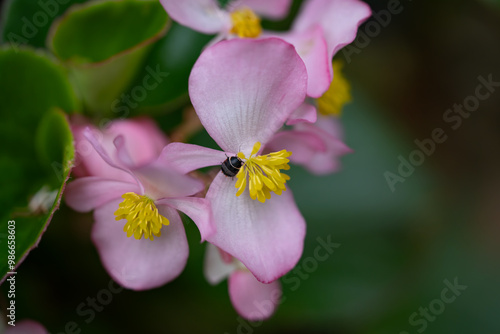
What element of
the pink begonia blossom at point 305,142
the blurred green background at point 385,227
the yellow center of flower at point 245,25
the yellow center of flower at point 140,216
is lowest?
A: the blurred green background at point 385,227

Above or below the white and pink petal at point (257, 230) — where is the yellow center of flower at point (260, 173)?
above

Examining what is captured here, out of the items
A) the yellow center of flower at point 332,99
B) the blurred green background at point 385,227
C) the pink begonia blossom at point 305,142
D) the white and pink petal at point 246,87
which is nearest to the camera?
the white and pink petal at point 246,87

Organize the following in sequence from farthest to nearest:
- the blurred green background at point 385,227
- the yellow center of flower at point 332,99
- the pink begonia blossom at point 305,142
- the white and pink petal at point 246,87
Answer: the blurred green background at point 385,227
the yellow center of flower at point 332,99
the pink begonia blossom at point 305,142
the white and pink petal at point 246,87

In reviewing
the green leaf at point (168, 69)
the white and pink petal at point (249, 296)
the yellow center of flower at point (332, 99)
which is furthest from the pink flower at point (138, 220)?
the yellow center of flower at point (332, 99)

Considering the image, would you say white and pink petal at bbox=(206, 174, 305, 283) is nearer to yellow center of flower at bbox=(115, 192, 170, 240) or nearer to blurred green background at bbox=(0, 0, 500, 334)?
yellow center of flower at bbox=(115, 192, 170, 240)

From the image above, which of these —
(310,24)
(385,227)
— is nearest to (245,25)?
(310,24)

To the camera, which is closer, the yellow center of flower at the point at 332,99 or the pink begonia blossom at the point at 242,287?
the pink begonia blossom at the point at 242,287

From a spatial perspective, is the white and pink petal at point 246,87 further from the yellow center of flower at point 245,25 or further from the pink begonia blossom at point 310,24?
the yellow center of flower at point 245,25
